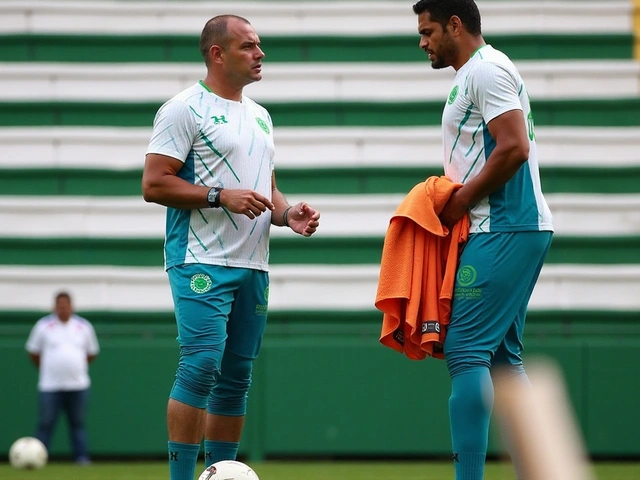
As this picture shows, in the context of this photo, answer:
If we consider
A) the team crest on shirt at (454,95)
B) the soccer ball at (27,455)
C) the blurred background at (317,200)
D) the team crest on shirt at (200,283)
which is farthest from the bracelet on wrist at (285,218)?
the soccer ball at (27,455)

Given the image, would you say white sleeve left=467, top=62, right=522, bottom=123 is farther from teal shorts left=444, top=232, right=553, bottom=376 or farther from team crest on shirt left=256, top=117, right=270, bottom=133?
team crest on shirt left=256, top=117, right=270, bottom=133

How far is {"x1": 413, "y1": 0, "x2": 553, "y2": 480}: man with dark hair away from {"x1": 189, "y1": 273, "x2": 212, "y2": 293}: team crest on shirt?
3.47ft

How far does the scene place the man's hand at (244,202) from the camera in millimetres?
4422

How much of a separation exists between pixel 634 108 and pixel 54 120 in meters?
6.28

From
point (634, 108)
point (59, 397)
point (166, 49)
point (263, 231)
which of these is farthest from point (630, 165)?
point (263, 231)

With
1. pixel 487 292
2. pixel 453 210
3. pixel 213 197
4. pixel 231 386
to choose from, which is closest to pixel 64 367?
pixel 231 386

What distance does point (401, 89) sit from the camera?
1144 cm

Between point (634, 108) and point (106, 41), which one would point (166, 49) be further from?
point (634, 108)

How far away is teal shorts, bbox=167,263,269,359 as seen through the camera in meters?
4.45

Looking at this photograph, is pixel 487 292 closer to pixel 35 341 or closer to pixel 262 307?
pixel 262 307

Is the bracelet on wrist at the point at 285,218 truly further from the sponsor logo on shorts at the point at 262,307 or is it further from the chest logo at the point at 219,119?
the chest logo at the point at 219,119

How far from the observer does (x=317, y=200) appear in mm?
10547

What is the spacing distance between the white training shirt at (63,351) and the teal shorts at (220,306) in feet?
16.4

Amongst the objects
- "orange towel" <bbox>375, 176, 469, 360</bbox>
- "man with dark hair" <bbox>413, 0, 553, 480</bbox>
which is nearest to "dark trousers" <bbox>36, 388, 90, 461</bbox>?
"orange towel" <bbox>375, 176, 469, 360</bbox>
